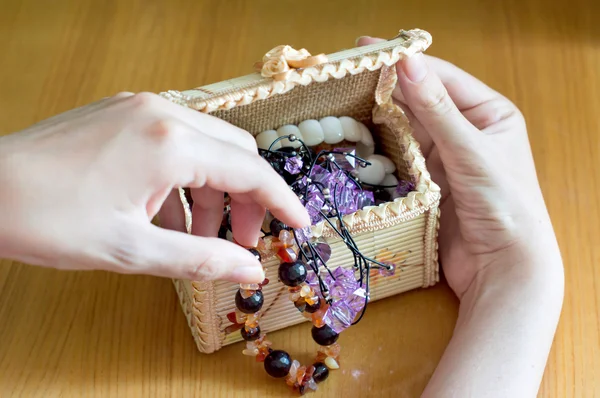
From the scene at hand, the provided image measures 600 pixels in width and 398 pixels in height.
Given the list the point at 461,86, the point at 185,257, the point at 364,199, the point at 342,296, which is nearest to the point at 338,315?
the point at 342,296

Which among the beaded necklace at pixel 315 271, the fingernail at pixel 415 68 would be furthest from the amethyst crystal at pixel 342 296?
the fingernail at pixel 415 68

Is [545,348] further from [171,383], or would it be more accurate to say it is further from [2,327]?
[2,327]

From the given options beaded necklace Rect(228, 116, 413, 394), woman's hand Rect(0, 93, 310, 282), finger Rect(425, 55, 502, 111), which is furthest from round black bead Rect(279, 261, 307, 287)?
finger Rect(425, 55, 502, 111)

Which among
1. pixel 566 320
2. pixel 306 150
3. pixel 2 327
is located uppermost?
pixel 306 150

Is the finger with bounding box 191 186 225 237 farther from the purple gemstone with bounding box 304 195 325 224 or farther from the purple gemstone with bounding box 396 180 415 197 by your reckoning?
the purple gemstone with bounding box 396 180 415 197

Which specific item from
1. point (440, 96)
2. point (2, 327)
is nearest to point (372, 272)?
point (440, 96)

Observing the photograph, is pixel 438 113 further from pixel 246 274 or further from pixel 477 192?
pixel 246 274

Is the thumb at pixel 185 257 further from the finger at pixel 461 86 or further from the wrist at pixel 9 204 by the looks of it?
the finger at pixel 461 86
